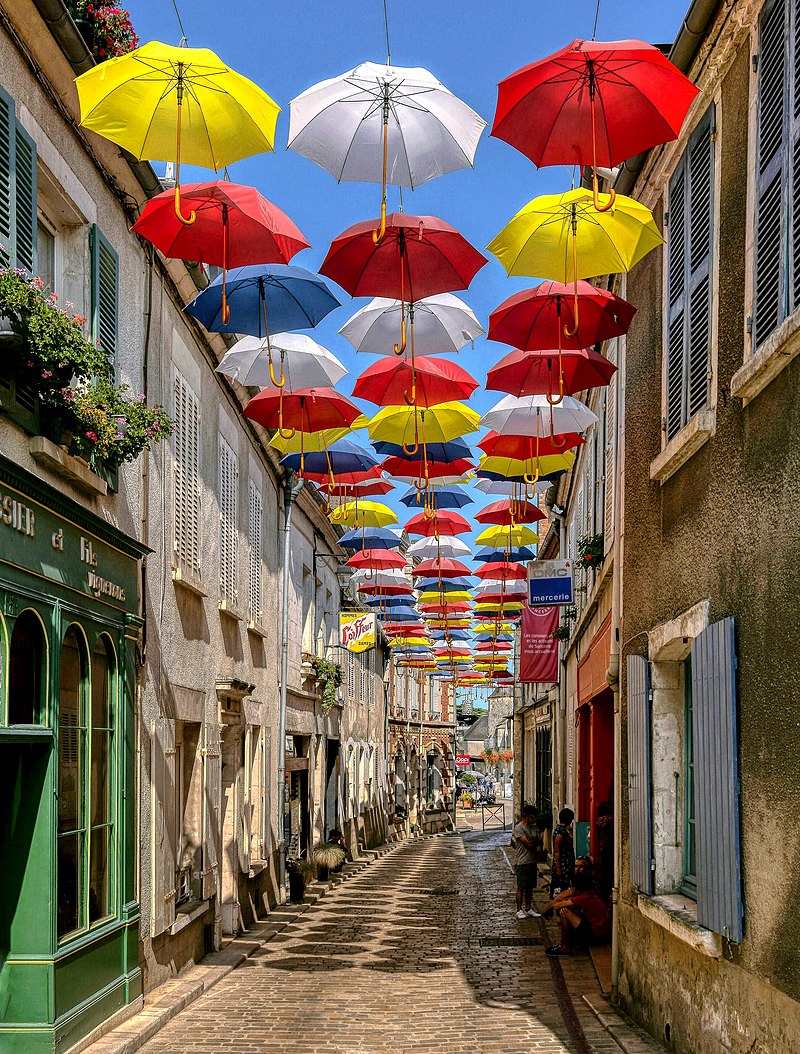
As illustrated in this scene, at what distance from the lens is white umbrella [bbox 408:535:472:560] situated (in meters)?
24.0

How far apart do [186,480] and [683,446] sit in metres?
6.28

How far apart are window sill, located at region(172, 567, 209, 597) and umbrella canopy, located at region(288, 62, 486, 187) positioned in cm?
488

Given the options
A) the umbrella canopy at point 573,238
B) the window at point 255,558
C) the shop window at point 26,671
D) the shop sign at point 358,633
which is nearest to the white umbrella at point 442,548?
the shop sign at point 358,633

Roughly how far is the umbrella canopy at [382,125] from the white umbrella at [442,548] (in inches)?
586

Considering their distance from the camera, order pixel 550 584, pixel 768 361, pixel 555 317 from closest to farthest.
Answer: pixel 768 361, pixel 555 317, pixel 550 584

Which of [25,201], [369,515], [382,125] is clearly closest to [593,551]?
[369,515]

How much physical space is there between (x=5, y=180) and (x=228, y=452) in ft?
27.3

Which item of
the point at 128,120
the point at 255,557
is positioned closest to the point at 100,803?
the point at 128,120

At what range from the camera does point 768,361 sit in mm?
6289

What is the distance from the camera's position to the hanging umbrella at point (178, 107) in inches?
304

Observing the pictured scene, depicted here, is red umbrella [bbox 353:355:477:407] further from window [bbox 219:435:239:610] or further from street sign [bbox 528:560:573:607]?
street sign [bbox 528:560:573:607]

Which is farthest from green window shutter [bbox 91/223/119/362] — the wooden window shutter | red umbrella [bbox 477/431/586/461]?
red umbrella [bbox 477/431/586/461]

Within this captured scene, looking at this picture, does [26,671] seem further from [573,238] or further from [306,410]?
[306,410]

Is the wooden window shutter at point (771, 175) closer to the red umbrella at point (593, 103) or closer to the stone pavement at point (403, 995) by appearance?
the red umbrella at point (593, 103)
